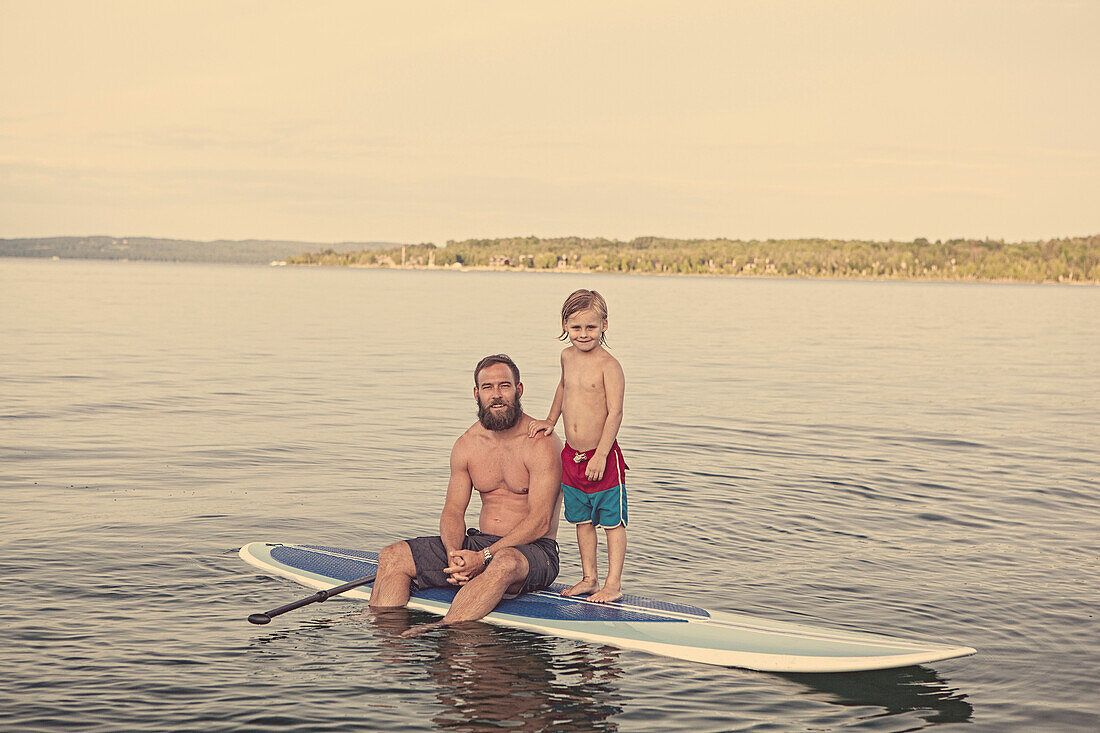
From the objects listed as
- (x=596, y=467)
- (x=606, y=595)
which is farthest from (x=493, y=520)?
(x=606, y=595)

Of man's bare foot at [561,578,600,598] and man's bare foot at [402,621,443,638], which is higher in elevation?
man's bare foot at [561,578,600,598]

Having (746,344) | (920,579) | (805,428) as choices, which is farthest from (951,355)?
(920,579)

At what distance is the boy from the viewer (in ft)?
25.8

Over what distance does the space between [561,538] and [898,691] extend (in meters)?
4.96

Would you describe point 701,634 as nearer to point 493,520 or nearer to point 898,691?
point 898,691

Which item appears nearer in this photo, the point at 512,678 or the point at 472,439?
the point at 512,678

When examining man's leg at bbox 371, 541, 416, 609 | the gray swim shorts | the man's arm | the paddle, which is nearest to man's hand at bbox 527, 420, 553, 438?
the man's arm

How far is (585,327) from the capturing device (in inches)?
309

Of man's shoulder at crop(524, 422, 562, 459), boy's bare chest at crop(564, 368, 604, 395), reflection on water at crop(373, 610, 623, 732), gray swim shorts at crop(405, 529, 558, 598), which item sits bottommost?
reflection on water at crop(373, 610, 623, 732)

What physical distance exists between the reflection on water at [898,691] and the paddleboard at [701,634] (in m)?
0.12

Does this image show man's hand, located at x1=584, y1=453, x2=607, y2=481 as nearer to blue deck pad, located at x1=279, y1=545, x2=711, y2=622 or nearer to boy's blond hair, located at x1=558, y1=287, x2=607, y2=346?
boy's blond hair, located at x1=558, y1=287, x2=607, y2=346

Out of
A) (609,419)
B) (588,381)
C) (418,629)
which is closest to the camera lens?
(418,629)

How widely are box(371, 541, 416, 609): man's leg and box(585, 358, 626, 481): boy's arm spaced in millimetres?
1580

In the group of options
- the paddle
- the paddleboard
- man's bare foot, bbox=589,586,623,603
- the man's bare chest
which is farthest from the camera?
man's bare foot, bbox=589,586,623,603
